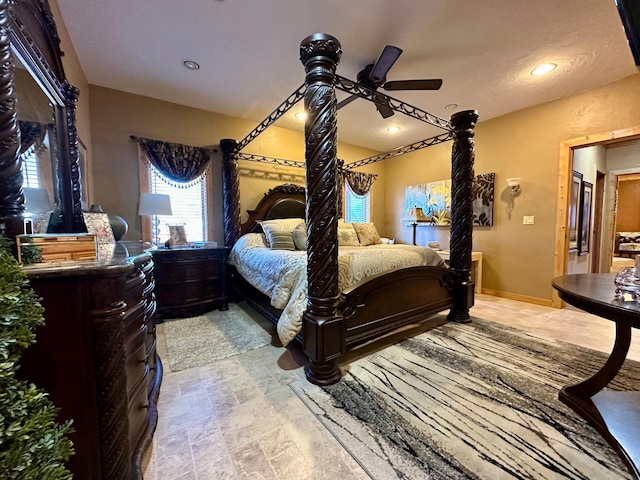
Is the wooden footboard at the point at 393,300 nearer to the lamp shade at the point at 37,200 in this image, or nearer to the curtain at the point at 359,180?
the lamp shade at the point at 37,200

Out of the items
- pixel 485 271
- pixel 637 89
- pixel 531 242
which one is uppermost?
pixel 637 89

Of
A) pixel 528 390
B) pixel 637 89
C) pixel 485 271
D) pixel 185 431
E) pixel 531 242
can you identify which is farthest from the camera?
pixel 485 271

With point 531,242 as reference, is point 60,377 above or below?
below

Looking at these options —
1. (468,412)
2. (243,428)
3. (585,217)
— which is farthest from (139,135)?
(585,217)

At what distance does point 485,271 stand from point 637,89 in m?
2.76

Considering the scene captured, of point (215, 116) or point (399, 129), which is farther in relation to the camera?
point (399, 129)

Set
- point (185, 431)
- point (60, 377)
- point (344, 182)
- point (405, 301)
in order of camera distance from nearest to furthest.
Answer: point (60, 377) → point (185, 431) → point (405, 301) → point (344, 182)

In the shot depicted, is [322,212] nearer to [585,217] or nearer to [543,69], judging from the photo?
[543,69]

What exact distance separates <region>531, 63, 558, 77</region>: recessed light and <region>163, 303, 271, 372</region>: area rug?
4051mm

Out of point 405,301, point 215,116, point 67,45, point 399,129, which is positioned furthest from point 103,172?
point 399,129

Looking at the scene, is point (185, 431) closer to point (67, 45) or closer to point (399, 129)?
point (67, 45)

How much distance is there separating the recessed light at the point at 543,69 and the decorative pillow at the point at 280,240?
3.33 meters

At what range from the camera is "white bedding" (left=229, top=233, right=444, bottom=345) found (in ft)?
6.63

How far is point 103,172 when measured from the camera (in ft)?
10.4
